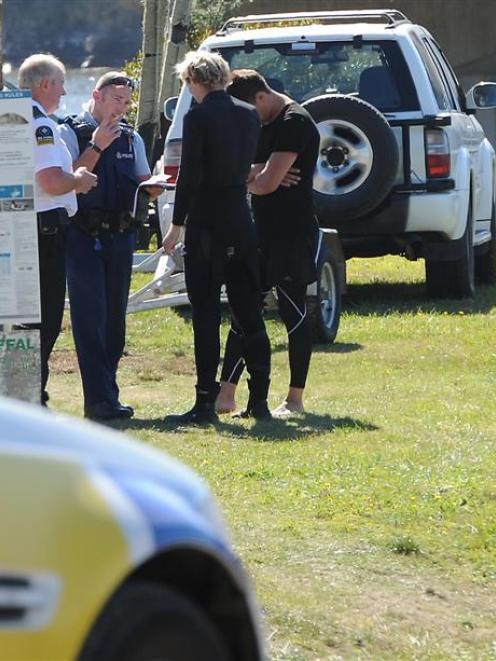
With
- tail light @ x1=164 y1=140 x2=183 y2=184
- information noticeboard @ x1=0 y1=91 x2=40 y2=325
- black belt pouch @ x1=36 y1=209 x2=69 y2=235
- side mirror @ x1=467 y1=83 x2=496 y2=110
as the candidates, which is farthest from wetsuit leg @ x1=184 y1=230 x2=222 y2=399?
side mirror @ x1=467 y1=83 x2=496 y2=110

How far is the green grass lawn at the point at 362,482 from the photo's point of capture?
17.4 feet

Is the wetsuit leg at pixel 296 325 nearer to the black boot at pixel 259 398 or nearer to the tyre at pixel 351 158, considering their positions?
the black boot at pixel 259 398

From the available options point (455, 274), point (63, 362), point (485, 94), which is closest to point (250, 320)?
point (63, 362)

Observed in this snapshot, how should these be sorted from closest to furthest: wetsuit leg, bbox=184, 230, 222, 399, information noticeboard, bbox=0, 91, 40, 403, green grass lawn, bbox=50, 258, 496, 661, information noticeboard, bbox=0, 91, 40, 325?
green grass lawn, bbox=50, 258, 496, 661, information noticeboard, bbox=0, 91, 40, 325, information noticeboard, bbox=0, 91, 40, 403, wetsuit leg, bbox=184, 230, 222, 399

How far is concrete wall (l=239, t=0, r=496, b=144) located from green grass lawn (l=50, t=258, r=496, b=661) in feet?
67.7

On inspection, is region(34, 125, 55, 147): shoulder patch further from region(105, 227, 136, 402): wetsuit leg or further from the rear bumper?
the rear bumper

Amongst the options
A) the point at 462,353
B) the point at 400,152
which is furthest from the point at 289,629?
the point at 400,152

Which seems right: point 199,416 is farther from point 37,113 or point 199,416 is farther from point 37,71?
point 37,71

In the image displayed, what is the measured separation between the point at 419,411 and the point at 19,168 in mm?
2848

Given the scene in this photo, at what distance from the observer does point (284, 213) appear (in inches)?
334

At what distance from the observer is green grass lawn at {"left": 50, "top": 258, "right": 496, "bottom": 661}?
5.30m

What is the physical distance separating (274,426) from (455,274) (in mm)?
5032

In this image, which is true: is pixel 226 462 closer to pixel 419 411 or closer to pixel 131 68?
pixel 419 411

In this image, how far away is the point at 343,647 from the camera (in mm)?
5074
